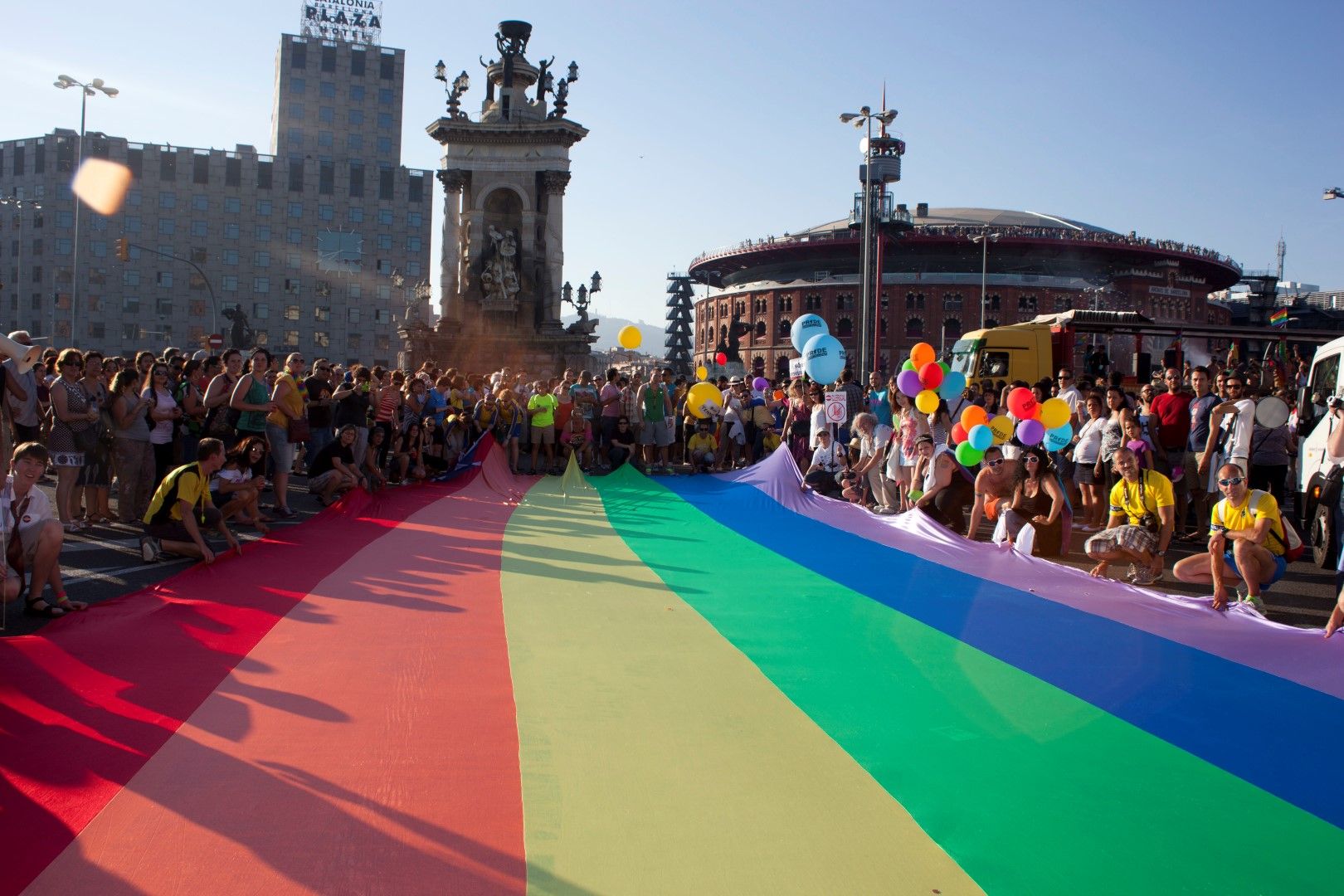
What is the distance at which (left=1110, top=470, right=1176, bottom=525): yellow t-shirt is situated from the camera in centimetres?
913

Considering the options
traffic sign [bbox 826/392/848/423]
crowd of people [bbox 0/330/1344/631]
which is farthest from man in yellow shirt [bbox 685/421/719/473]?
traffic sign [bbox 826/392/848/423]

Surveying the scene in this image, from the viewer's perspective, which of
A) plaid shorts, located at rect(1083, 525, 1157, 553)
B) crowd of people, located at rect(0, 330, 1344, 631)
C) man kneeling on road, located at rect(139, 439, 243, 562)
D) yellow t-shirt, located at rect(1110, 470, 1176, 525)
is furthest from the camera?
yellow t-shirt, located at rect(1110, 470, 1176, 525)

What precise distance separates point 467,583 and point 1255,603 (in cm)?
583

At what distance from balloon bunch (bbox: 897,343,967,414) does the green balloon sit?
3.31ft

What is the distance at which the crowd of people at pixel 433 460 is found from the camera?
8062 millimetres

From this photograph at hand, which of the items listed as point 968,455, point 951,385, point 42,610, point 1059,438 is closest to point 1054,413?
point 1059,438

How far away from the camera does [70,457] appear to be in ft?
33.6

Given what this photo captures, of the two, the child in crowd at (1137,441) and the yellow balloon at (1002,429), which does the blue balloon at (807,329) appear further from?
the child in crowd at (1137,441)

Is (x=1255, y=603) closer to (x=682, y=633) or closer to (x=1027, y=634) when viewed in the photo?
(x=1027, y=634)

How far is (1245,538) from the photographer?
311 inches

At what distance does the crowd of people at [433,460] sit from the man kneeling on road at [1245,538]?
0.05 ft

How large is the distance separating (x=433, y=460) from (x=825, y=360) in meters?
6.30

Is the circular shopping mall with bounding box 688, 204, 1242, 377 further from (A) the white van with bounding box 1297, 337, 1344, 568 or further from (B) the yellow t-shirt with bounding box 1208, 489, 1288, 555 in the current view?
(B) the yellow t-shirt with bounding box 1208, 489, 1288, 555

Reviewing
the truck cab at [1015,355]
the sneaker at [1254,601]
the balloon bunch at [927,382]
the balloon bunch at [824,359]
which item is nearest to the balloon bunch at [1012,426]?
the balloon bunch at [927,382]
